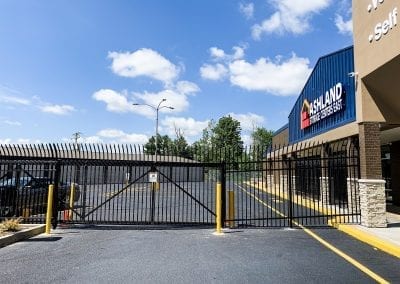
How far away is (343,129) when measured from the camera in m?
15.9

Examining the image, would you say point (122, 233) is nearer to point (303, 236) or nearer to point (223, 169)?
point (223, 169)

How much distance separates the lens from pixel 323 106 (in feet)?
64.1

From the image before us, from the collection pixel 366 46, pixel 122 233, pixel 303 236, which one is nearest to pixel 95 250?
pixel 122 233

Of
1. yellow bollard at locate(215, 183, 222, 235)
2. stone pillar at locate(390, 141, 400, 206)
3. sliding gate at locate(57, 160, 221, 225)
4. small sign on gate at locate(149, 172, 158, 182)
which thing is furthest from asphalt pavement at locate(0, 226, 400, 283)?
stone pillar at locate(390, 141, 400, 206)

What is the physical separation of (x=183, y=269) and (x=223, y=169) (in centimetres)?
538

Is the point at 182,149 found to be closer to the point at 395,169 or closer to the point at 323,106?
the point at 323,106

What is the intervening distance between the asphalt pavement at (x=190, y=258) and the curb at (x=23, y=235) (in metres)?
0.24

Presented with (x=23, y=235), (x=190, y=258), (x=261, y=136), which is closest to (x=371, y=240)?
(x=190, y=258)

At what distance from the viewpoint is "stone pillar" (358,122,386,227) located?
476 inches

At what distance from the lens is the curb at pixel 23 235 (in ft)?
31.9

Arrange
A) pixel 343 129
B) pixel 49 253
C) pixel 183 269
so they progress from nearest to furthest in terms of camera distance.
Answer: pixel 183 269
pixel 49 253
pixel 343 129

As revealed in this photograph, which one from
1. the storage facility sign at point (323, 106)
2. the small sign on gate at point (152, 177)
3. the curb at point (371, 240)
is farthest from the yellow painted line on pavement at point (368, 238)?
Answer: the small sign on gate at point (152, 177)

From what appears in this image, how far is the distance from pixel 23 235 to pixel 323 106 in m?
14.8

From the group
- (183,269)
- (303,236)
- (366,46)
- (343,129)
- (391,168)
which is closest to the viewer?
(183,269)
